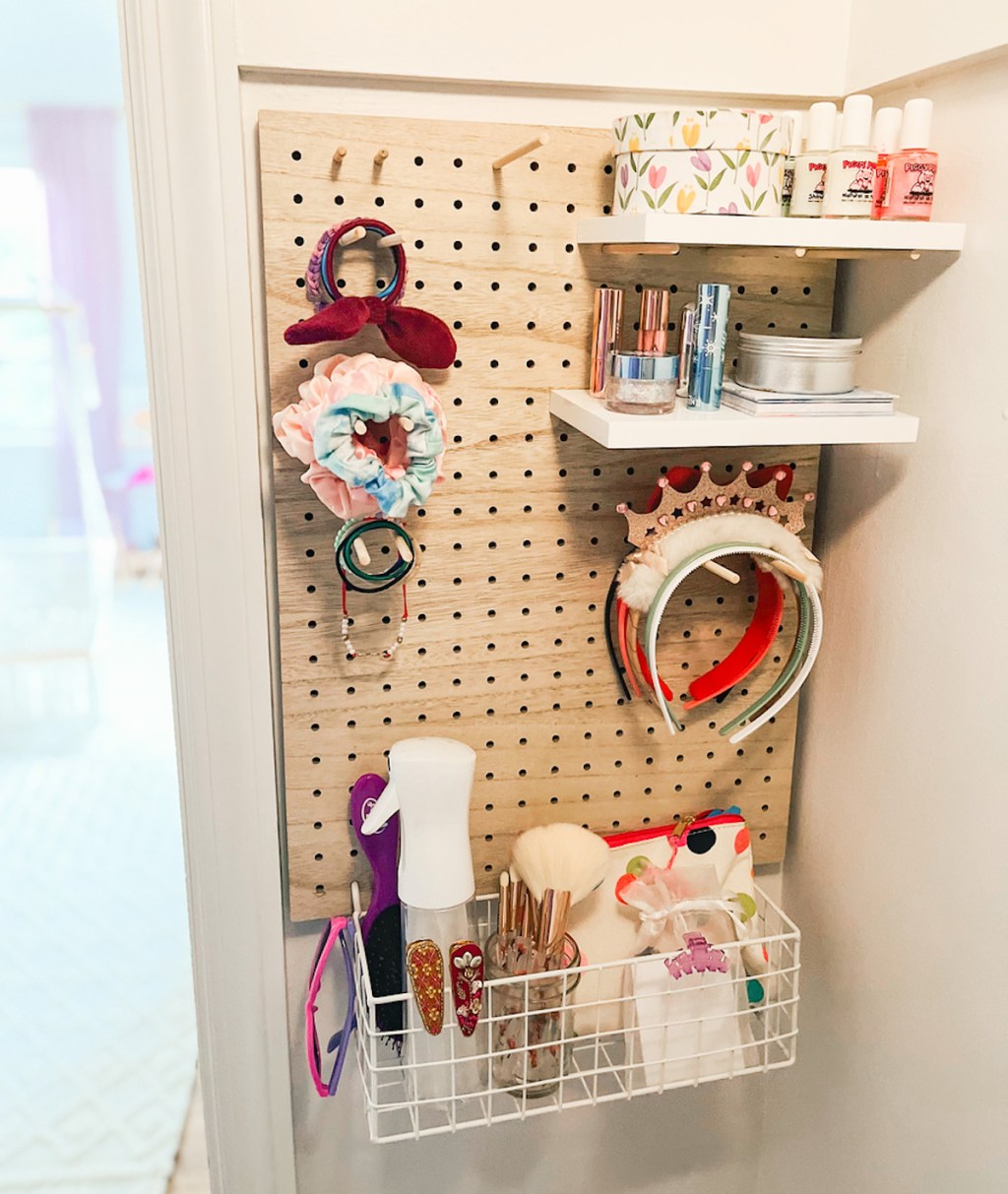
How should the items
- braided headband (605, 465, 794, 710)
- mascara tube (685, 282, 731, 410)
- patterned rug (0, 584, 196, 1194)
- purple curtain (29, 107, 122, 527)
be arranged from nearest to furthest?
1. mascara tube (685, 282, 731, 410)
2. braided headband (605, 465, 794, 710)
3. patterned rug (0, 584, 196, 1194)
4. purple curtain (29, 107, 122, 527)

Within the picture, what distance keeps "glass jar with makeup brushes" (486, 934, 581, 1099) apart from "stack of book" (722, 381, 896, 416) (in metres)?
0.52

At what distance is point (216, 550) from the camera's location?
0.97 m

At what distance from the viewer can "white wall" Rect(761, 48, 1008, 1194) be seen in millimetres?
854

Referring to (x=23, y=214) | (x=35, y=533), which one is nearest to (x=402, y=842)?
(x=35, y=533)

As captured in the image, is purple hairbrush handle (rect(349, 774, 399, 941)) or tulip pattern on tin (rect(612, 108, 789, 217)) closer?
tulip pattern on tin (rect(612, 108, 789, 217))

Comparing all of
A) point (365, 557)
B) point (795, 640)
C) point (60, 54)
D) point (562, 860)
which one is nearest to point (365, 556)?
point (365, 557)

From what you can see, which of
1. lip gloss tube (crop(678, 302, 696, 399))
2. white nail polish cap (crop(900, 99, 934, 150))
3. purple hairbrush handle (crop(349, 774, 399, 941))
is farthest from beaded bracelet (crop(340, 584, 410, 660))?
white nail polish cap (crop(900, 99, 934, 150))

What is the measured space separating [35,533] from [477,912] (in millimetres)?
3322

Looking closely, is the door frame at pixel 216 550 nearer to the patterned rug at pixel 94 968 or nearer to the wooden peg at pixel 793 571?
the wooden peg at pixel 793 571

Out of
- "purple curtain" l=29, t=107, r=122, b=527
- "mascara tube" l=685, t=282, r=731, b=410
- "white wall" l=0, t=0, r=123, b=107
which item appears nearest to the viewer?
"mascara tube" l=685, t=282, r=731, b=410

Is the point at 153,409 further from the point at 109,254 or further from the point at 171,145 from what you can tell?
the point at 109,254

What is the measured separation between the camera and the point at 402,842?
98 centimetres

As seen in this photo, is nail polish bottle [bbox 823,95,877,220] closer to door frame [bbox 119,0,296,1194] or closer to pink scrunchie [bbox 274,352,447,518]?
pink scrunchie [bbox 274,352,447,518]

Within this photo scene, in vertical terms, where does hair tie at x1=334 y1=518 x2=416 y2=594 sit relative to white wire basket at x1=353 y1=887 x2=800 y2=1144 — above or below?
above
